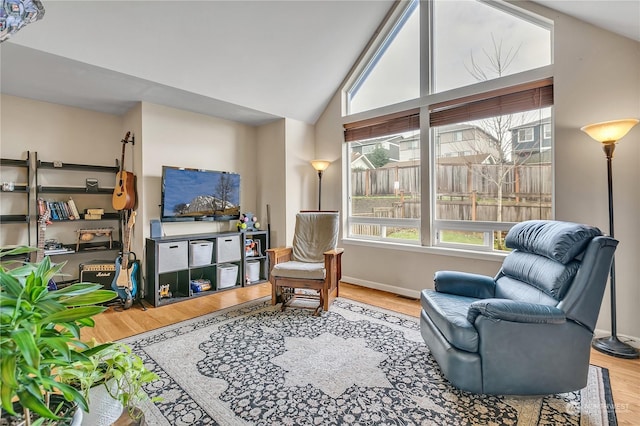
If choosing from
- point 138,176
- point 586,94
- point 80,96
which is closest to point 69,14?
point 80,96

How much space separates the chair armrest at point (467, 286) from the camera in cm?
227

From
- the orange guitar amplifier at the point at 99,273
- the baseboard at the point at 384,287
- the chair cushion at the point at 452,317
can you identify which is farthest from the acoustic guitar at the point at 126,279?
the chair cushion at the point at 452,317

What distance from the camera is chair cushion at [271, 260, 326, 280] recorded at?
2990mm

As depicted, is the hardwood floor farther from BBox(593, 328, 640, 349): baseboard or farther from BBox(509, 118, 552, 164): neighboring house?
BBox(509, 118, 552, 164): neighboring house

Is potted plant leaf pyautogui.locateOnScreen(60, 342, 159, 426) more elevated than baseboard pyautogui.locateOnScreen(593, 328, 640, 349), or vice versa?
potted plant leaf pyautogui.locateOnScreen(60, 342, 159, 426)

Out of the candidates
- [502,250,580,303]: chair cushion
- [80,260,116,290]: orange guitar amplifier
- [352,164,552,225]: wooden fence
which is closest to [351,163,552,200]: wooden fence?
[352,164,552,225]: wooden fence

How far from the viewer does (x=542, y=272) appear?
1.89 metres

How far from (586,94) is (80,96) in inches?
195

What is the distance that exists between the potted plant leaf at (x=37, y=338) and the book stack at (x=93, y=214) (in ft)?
10.9

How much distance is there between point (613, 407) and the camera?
163 centimetres

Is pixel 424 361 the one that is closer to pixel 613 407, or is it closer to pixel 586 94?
pixel 613 407

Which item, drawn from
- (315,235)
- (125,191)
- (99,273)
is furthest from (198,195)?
(315,235)

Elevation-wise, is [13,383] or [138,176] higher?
[138,176]

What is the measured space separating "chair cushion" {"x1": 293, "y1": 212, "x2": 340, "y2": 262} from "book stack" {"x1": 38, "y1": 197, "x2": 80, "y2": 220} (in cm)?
257
